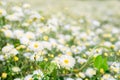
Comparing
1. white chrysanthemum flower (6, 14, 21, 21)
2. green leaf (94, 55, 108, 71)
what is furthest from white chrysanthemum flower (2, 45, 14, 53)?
green leaf (94, 55, 108, 71)

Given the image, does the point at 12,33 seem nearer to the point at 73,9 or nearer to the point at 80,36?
the point at 80,36

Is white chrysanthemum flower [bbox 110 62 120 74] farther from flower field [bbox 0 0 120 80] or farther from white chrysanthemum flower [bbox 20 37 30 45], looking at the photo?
white chrysanthemum flower [bbox 20 37 30 45]

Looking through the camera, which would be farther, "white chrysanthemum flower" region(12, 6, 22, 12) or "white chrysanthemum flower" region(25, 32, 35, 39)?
"white chrysanthemum flower" region(12, 6, 22, 12)

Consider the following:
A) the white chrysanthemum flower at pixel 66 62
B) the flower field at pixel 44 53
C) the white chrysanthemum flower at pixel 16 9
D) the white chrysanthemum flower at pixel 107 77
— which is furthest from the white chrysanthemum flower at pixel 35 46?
the white chrysanthemum flower at pixel 16 9

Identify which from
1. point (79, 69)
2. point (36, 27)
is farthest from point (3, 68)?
point (36, 27)

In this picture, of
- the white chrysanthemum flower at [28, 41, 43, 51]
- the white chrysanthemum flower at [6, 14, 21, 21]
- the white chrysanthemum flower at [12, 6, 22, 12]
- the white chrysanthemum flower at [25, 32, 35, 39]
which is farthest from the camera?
the white chrysanthemum flower at [12, 6, 22, 12]

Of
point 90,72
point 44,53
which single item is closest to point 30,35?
point 44,53

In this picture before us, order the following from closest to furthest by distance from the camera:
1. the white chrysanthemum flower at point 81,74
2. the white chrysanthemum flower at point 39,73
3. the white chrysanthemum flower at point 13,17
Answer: the white chrysanthemum flower at point 39,73 < the white chrysanthemum flower at point 81,74 < the white chrysanthemum flower at point 13,17

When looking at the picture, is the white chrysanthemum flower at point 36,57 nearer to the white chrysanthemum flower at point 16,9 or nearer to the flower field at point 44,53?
the flower field at point 44,53

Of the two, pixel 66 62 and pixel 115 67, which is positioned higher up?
pixel 66 62

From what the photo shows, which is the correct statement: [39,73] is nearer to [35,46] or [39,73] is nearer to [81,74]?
[35,46]
